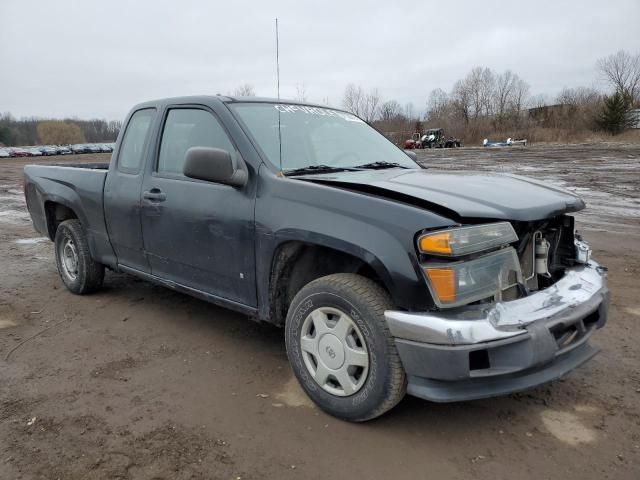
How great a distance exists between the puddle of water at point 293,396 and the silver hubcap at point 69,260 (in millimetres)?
2897

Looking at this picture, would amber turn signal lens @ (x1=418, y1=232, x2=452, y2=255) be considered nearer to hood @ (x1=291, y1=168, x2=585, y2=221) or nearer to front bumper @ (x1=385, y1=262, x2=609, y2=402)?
hood @ (x1=291, y1=168, x2=585, y2=221)

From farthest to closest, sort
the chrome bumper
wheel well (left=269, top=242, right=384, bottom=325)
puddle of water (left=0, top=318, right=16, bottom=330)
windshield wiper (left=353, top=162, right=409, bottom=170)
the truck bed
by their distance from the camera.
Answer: the truck bed
puddle of water (left=0, top=318, right=16, bottom=330)
windshield wiper (left=353, top=162, right=409, bottom=170)
wheel well (left=269, top=242, right=384, bottom=325)
the chrome bumper

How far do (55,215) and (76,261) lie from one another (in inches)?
29.3

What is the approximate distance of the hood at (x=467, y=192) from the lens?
245cm

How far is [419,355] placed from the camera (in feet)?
7.54

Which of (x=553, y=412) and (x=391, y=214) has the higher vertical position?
(x=391, y=214)

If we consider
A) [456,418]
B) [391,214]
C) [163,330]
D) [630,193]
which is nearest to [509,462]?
[456,418]

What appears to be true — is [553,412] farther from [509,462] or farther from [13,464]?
[13,464]

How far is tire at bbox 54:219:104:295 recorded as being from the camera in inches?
187

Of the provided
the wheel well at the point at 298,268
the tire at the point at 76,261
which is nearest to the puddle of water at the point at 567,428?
the wheel well at the point at 298,268

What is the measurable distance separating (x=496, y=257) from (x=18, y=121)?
479 feet

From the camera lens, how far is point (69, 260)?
5078 millimetres

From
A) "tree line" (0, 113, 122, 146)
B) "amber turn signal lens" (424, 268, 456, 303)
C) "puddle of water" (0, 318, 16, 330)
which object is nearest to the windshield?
"amber turn signal lens" (424, 268, 456, 303)

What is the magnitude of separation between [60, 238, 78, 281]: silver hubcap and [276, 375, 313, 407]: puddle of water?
9.51 ft
